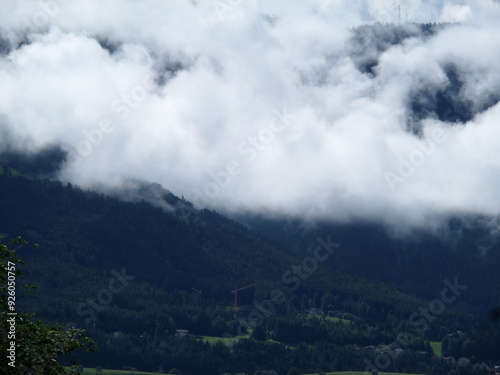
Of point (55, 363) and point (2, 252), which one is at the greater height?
point (2, 252)

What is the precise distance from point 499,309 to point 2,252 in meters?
40.2

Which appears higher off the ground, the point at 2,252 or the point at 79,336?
the point at 2,252

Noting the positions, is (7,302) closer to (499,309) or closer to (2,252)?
(2,252)

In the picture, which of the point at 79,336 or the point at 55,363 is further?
the point at 79,336

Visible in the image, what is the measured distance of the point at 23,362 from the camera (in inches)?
2749

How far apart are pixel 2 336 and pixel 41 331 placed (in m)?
2.84

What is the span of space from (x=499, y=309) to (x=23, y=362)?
124 ft

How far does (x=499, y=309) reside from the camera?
43.8 metres

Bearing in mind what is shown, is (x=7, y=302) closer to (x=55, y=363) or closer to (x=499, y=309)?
(x=55, y=363)

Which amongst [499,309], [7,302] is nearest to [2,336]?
[7,302]

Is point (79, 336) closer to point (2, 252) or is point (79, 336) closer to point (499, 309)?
point (2, 252)

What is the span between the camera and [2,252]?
72.1m

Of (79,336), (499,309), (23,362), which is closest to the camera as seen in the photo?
(499,309)

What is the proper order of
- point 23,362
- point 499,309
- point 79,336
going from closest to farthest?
point 499,309 → point 23,362 → point 79,336
